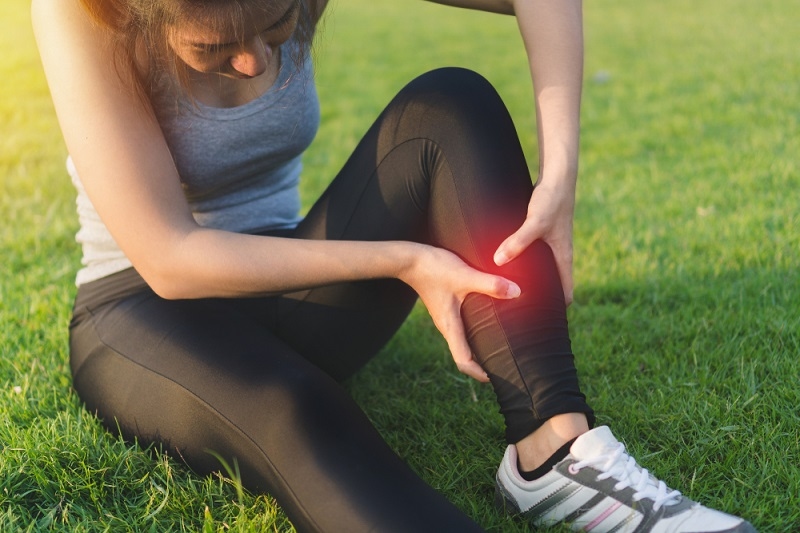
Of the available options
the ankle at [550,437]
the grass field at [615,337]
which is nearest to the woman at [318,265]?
the ankle at [550,437]

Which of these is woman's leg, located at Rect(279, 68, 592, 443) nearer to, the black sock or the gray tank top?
the black sock

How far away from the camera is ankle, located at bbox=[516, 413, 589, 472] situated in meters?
1.78

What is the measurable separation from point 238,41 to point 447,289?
2.23 feet

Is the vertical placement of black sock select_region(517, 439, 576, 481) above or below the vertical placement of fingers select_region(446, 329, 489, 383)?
below

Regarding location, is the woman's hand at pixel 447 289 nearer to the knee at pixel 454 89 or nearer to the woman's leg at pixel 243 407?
the woman's leg at pixel 243 407

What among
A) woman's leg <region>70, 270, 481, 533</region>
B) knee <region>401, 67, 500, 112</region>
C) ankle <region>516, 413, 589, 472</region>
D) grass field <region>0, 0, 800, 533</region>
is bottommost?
grass field <region>0, 0, 800, 533</region>

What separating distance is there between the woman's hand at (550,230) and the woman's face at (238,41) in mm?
657

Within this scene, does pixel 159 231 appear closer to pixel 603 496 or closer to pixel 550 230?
pixel 550 230

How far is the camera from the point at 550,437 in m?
1.79

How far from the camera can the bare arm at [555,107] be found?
6.30 feet

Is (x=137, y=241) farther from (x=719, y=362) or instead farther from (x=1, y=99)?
(x=1, y=99)

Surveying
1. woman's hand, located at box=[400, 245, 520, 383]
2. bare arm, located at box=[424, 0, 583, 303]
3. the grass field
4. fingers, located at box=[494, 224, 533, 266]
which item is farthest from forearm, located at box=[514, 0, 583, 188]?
the grass field

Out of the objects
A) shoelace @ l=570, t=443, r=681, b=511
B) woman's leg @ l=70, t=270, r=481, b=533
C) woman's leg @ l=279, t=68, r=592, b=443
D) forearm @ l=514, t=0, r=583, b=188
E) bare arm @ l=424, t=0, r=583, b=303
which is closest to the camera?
woman's leg @ l=70, t=270, r=481, b=533

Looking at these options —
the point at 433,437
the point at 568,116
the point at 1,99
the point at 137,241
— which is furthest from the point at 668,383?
the point at 1,99
